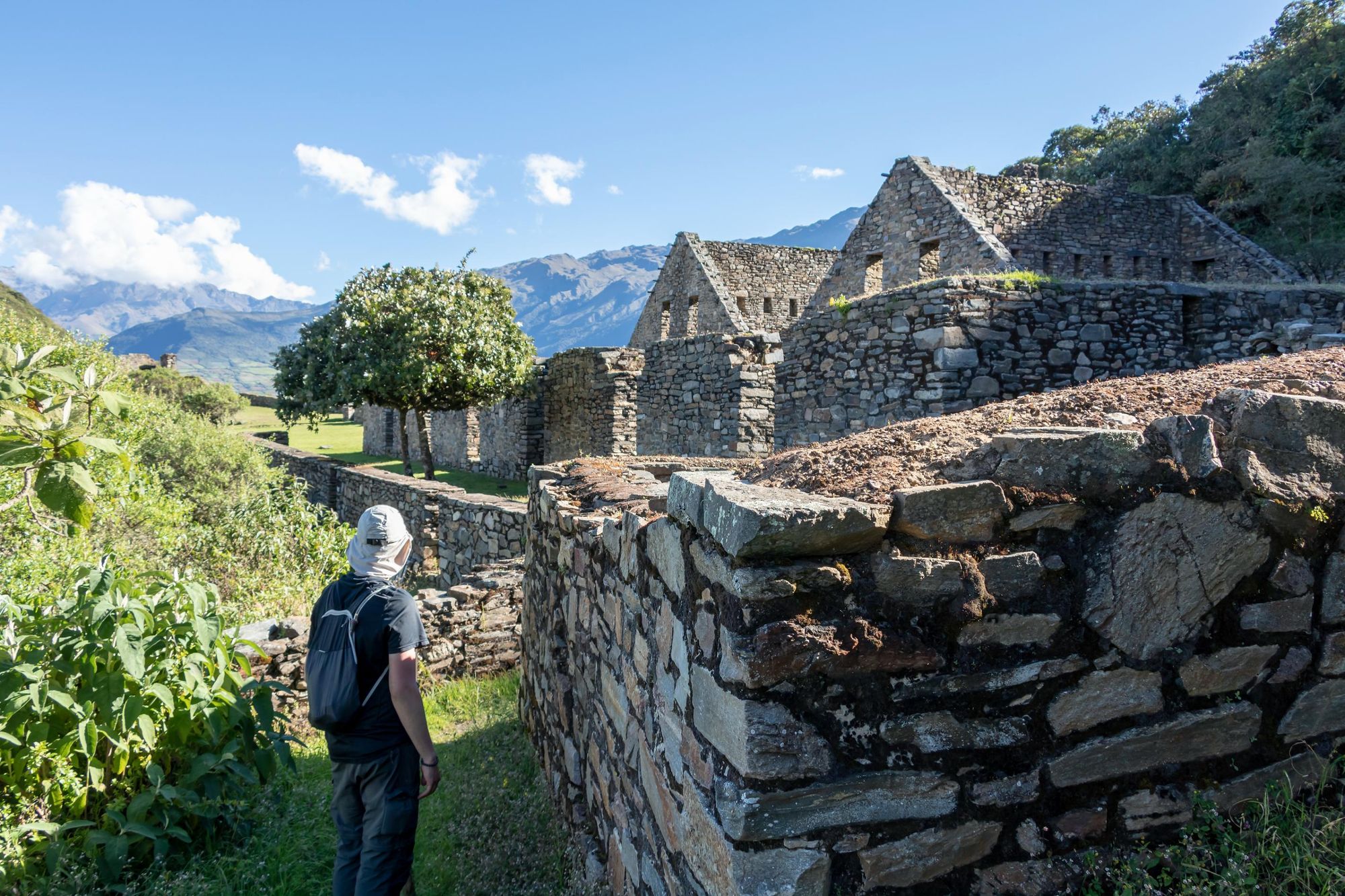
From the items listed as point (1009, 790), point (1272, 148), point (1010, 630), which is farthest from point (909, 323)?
point (1272, 148)

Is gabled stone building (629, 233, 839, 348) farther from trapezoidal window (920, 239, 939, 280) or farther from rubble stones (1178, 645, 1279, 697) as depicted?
rubble stones (1178, 645, 1279, 697)

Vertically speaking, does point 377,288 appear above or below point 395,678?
above

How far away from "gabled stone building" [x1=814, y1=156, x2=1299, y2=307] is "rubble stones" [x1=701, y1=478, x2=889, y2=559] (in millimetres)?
12803

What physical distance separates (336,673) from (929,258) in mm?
14314

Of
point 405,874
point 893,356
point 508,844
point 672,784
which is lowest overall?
point 508,844

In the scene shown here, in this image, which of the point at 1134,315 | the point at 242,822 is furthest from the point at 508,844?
the point at 1134,315

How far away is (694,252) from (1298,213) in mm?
15358

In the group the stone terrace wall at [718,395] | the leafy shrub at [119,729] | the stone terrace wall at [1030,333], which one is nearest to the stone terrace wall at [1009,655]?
the leafy shrub at [119,729]

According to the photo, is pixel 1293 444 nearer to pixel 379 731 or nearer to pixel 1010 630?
pixel 1010 630

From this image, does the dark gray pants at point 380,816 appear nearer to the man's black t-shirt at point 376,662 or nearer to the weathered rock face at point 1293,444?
the man's black t-shirt at point 376,662

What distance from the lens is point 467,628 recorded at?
23.7 ft

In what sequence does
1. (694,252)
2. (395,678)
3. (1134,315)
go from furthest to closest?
(694,252), (1134,315), (395,678)

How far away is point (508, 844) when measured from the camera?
4.06 m

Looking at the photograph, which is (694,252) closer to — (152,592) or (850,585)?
(152,592)
